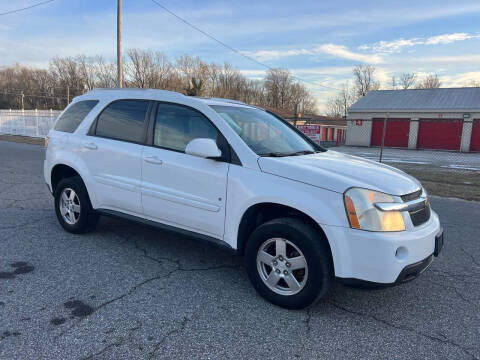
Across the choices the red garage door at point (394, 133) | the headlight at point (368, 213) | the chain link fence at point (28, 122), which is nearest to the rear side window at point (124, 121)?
the headlight at point (368, 213)

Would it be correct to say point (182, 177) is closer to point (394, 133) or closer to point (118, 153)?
point (118, 153)

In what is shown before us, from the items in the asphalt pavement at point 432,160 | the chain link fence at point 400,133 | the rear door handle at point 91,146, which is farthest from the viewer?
the chain link fence at point 400,133

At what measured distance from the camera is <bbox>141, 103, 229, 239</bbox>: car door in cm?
334

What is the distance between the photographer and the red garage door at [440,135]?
30109mm

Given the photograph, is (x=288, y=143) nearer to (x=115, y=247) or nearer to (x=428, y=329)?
(x=428, y=329)

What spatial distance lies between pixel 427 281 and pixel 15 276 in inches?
162

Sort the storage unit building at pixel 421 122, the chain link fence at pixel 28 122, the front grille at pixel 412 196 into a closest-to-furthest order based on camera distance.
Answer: the front grille at pixel 412 196 → the chain link fence at pixel 28 122 → the storage unit building at pixel 421 122

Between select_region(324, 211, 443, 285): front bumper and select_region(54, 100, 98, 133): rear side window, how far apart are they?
348 centimetres

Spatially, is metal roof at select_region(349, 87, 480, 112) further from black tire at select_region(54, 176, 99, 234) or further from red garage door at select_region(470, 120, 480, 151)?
black tire at select_region(54, 176, 99, 234)

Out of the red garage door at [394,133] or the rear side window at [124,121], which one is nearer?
the rear side window at [124,121]

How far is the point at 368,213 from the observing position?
2691 millimetres

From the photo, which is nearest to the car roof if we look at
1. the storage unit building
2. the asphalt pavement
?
the asphalt pavement

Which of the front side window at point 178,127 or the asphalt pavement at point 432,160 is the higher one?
the front side window at point 178,127

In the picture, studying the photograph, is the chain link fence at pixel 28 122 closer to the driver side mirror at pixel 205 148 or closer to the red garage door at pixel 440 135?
the driver side mirror at pixel 205 148
